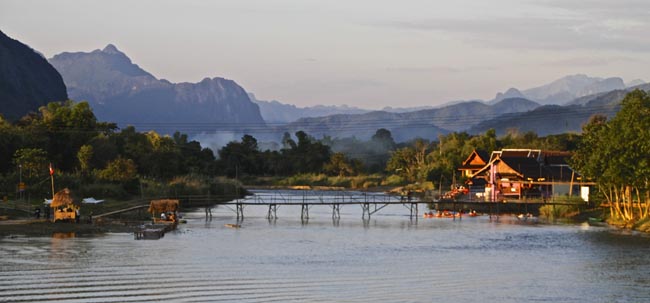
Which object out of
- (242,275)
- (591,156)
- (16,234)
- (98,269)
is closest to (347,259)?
(242,275)

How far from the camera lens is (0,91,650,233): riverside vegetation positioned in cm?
6762

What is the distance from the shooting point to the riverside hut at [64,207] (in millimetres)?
61094

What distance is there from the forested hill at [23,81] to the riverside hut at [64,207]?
79.0 metres

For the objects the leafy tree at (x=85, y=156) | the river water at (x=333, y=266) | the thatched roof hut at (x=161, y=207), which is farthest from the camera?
the leafy tree at (x=85, y=156)

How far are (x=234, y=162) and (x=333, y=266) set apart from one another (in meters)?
101

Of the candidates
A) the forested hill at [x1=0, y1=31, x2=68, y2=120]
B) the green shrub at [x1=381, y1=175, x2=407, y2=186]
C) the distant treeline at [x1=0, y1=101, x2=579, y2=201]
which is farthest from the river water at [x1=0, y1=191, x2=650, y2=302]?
the forested hill at [x1=0, y1=31, x2=68, y2=120]

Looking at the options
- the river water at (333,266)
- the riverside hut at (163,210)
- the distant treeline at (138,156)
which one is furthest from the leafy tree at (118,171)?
Result: the river water at (333,266)

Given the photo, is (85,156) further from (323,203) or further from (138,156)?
(323,203)

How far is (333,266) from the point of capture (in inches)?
1813

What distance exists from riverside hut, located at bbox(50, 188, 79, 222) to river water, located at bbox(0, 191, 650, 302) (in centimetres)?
465

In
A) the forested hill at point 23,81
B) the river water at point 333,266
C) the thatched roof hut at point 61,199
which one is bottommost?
the river water at point 333,266

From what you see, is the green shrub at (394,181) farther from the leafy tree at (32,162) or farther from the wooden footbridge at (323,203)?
the leafy tree at (32,162)

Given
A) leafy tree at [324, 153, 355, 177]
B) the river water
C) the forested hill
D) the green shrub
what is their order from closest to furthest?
the river water
the green shrub
the forested hill
leafy tree at [324, 153, 355, 177]

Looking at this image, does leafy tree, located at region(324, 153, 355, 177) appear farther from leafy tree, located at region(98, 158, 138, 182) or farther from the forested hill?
leafy tree, located at region(98, 158, 138, 182)
